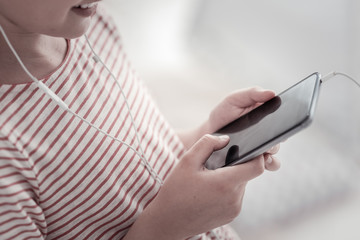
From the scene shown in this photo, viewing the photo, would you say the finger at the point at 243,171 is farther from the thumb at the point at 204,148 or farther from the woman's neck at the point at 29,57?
the woman's neck at the point at 29,57

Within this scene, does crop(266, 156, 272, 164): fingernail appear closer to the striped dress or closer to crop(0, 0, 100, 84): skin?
the striped dress

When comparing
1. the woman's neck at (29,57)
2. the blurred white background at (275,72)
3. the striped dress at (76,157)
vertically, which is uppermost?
the woman's neck at (29,57)

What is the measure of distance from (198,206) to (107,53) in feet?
1.05

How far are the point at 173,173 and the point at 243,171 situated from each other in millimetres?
106

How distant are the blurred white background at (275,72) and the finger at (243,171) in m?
0.42

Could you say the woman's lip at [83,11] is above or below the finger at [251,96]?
above

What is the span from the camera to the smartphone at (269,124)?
55cm

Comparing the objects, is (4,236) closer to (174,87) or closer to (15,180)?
(15,180)

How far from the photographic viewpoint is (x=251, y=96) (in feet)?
2.45

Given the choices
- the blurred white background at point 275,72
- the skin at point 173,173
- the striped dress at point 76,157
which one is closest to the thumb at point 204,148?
the skin at point 173,173

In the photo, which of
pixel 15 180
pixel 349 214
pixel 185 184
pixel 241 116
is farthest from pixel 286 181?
pixel 15 180

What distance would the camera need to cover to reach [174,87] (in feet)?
4.16

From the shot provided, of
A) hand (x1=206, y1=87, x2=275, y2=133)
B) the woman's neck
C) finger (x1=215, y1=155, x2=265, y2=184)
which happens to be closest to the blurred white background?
hand (x1=206, y1=87, x2=275, y2=133)

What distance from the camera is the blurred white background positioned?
1.02m
